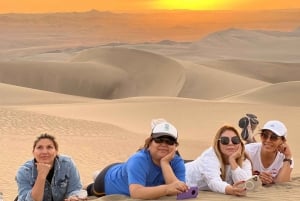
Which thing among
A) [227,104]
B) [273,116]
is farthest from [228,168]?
[227,104]

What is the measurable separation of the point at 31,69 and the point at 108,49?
972 centimetres

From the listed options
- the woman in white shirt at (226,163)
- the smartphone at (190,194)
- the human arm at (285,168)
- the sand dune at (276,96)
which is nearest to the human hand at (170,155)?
the smartphone at (190,194)

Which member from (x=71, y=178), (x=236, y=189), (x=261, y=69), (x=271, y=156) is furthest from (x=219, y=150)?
(x=261, y=69)

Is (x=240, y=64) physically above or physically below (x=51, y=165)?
above

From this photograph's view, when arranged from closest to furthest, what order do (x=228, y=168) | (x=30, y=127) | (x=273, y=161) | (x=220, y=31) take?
(x=228, y=168), (x=273, y=161), (x=30, y=127), (x=220, y=31)

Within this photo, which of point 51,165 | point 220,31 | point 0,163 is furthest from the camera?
point 220,31

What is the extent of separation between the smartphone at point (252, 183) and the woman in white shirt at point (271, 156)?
1.26 feet

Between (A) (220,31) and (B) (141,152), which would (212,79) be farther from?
(A) (220,31)

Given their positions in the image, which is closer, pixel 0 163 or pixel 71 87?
pixel 0 163

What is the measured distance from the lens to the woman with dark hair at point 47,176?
554cm

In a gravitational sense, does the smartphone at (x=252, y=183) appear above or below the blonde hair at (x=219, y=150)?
below

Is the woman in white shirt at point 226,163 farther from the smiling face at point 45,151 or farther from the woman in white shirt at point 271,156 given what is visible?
the smiling face at point 45,151

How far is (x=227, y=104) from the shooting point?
24500 mm

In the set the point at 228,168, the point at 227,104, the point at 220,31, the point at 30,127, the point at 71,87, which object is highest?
the point at 220,31
